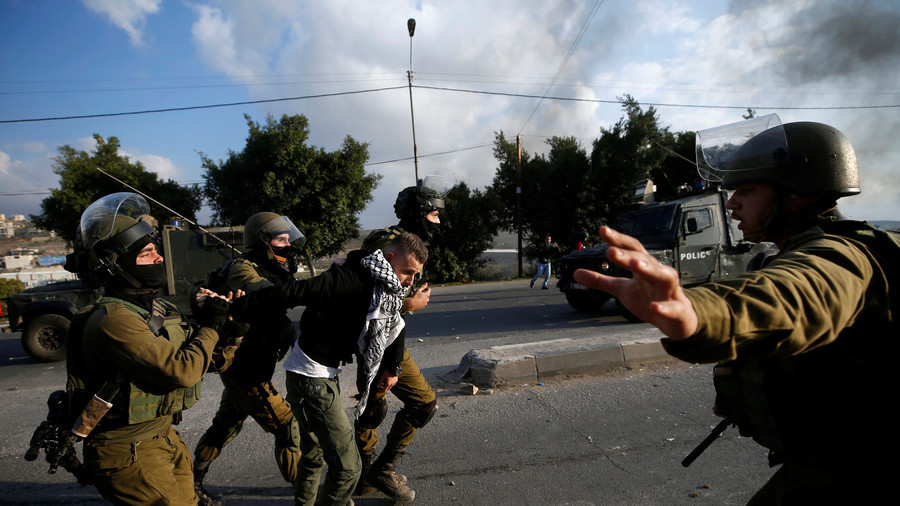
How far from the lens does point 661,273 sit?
31.8 inches

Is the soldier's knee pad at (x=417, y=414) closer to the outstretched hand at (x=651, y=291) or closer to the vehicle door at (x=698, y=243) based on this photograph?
the outstretched hand at (x=651, y=291)

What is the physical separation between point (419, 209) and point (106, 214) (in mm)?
1693

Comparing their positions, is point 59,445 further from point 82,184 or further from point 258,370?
point 82,184

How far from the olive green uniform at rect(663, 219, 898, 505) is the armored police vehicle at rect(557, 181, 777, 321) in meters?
6.52

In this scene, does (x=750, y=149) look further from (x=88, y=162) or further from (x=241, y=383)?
(x=88, y=162)

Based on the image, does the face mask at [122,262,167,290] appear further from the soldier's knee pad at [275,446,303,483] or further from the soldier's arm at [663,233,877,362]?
the soldier's arm at [663,233,877,362]

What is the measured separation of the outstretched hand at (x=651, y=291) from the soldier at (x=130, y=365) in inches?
68.6

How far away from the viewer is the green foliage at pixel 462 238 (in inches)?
766

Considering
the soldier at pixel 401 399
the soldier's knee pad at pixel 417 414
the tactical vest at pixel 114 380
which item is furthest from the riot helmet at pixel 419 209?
the tactical vest at pixel 114 380

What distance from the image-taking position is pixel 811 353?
1194mm

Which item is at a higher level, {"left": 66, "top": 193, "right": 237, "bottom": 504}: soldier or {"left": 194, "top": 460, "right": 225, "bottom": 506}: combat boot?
{"left": 66, "top": 193, "right": 237, "bottom": 504}: soldier

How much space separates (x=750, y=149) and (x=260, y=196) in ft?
57.2

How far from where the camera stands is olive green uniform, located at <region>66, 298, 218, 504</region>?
1814mm

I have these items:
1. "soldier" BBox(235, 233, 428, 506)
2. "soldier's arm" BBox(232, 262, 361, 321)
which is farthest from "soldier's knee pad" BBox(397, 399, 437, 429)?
"soldier's arm" BBox(232, 262, 361, 321)
